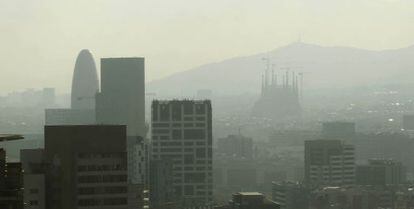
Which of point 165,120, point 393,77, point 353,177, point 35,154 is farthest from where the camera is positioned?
point 393,77

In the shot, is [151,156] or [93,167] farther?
[151,156]

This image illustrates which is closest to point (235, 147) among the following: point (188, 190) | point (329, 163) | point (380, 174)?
point (329, 163)

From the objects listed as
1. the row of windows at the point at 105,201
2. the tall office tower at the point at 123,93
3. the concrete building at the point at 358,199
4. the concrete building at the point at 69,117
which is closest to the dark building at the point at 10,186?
the row of windows at the point at 105,201

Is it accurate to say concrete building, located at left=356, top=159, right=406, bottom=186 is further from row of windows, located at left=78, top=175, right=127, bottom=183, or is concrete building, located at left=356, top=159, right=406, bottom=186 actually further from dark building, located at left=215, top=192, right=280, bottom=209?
row of windows, located at left=78, top=175, right=127, bottom=183

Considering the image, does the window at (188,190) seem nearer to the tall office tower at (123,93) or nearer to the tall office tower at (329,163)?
the tall office tower at (329,163)

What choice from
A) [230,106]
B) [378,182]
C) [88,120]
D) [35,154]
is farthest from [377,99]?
[35,154]

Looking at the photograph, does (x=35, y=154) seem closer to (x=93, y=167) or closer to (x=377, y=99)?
(x=93, y=167)

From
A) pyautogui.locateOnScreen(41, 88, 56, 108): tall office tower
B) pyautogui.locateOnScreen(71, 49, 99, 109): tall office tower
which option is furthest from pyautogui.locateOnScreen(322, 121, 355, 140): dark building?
pyautogui.locateOnScreen(41, 88, 56, 108): tall office tower
